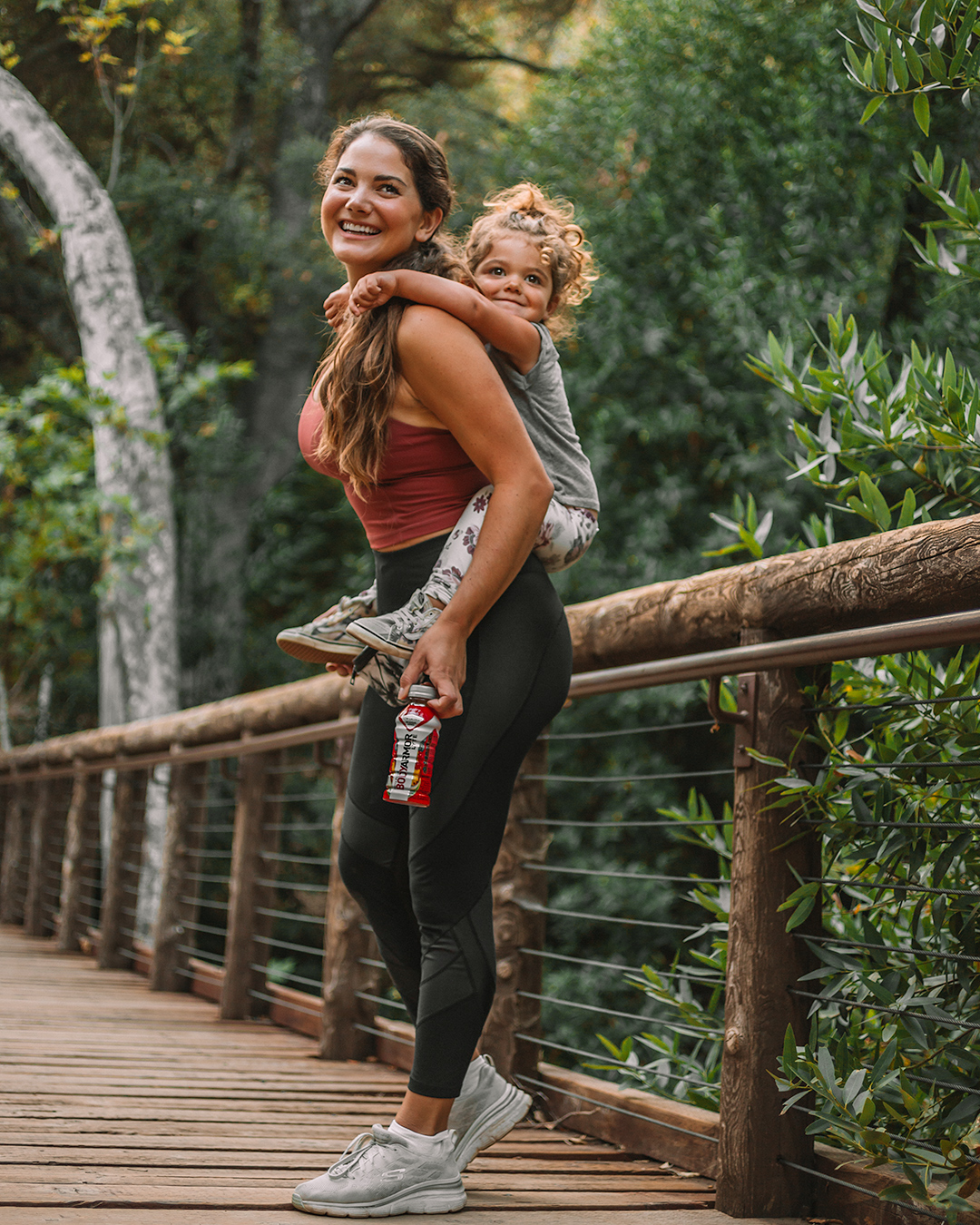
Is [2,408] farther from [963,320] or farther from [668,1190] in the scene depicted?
[668,1190]

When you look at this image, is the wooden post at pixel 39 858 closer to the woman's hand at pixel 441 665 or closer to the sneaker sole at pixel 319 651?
the sneaker sole at pixel 319 651

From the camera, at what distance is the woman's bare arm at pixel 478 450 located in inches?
64.7

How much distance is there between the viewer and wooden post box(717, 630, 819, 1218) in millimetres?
1744

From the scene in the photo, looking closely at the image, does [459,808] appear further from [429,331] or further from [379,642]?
[429,331]

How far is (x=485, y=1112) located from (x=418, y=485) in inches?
36.1

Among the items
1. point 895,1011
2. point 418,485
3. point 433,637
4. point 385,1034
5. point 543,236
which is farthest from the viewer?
point 385,1034

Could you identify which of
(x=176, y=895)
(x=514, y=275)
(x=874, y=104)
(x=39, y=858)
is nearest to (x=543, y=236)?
(x=514, y=275)

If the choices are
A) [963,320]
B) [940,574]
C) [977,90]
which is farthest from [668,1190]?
[963,320]

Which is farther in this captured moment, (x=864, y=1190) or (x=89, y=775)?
(x=89, y=775)

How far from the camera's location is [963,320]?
6902mm

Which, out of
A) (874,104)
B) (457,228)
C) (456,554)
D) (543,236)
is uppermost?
(457,228)

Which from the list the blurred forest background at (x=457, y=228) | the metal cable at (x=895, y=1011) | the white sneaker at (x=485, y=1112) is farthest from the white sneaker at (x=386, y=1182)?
the blurred forest background at (x=457, y=228)

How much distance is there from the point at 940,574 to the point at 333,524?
10851 millimetres

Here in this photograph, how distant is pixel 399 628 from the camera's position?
5.47 ft
